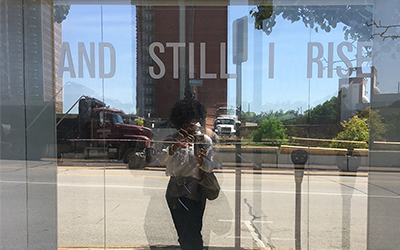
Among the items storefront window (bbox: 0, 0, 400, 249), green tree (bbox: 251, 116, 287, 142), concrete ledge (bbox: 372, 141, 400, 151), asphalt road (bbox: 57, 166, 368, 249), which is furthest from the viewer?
asphalt road (bbox: 57, 166, 368, 249)

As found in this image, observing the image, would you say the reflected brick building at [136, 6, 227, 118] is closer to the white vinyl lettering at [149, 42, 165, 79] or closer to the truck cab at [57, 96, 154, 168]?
the white vinyl lettering at [149, 42, 165, 79]

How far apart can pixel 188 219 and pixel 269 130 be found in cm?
136

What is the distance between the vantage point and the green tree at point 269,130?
10.2 feet

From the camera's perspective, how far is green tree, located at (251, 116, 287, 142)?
3105 mm

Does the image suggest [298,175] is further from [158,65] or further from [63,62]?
[63,62]

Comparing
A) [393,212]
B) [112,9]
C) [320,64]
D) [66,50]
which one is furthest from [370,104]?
[66,50]

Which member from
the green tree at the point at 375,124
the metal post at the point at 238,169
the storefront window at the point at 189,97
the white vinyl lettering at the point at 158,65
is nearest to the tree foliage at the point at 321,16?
the storefront window at the point at 189,97

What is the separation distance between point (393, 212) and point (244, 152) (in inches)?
63.2

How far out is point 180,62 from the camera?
300 centimetres

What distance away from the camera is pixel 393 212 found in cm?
274

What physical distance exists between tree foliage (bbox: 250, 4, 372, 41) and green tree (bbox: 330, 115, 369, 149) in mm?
920

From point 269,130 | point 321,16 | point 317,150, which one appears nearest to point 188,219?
point 269,130

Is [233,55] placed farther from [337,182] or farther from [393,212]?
[393,212]

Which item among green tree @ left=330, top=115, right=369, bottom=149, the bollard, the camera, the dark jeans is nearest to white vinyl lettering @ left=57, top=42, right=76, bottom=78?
the camera
